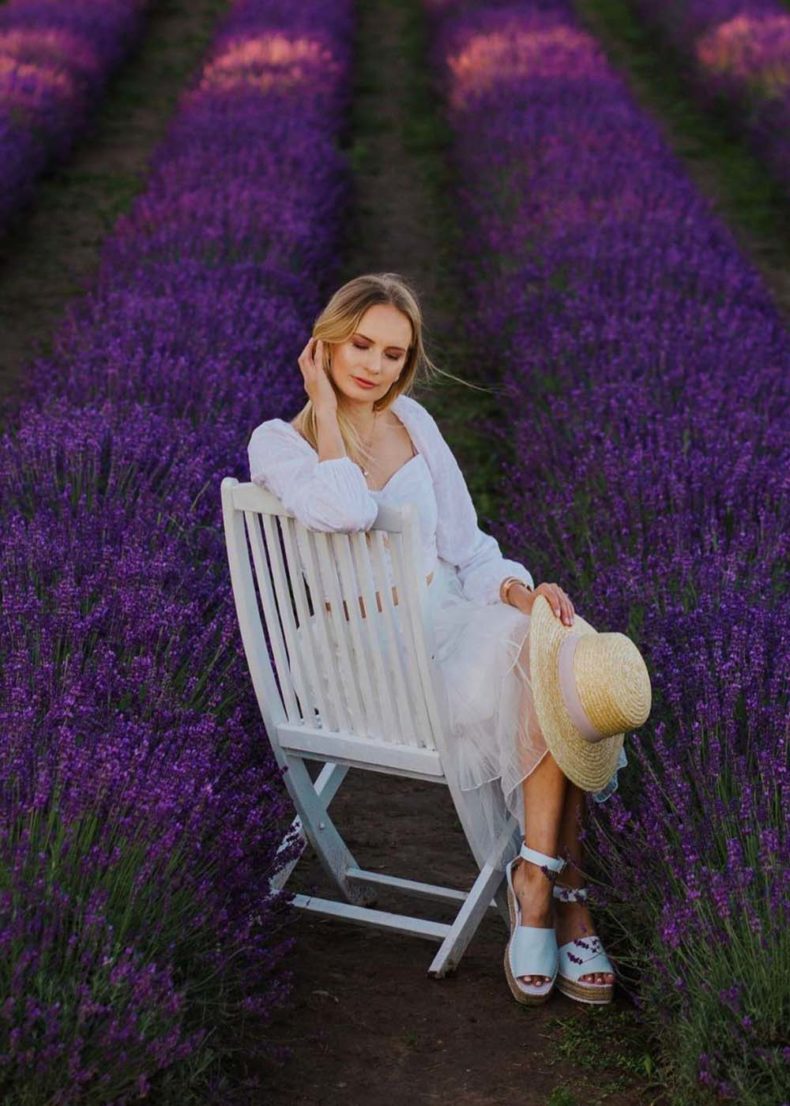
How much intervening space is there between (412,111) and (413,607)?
10.1 m

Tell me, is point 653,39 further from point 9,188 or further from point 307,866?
point 307,866

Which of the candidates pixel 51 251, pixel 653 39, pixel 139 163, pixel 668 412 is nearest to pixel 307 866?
pixel 668 412

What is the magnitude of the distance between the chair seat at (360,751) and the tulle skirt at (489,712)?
46mm

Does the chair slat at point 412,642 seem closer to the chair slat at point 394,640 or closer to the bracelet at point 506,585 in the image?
the chair slat at point 394,640

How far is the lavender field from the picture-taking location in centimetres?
231

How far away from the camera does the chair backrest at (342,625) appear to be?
268 centimetres

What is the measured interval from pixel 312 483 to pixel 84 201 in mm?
7312

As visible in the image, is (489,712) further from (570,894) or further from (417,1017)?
(417,1017)

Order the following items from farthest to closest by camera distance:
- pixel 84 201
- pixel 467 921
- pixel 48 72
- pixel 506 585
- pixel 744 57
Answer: pixel 744 57 < pixel 48 72 < pixel 84 201 < pixel 506 585 < pixel 467 921

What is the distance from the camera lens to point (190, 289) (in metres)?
5.83

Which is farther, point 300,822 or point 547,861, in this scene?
point 300,822

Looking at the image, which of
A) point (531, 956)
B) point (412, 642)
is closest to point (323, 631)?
point (412, 642)

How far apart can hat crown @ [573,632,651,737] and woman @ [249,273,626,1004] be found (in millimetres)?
113

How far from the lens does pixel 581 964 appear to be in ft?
9.16
